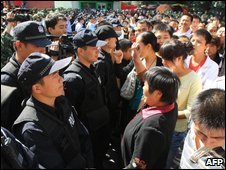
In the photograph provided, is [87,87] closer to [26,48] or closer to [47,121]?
[26,48]

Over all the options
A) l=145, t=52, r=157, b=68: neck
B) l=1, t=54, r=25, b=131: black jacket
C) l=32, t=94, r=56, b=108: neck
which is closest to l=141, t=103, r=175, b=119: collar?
l=32, t=94, r=56, b=108: neck

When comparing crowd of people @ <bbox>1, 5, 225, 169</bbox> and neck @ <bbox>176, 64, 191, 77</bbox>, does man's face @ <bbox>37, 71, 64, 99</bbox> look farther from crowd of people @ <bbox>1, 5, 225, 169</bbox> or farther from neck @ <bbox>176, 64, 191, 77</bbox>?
neck @ <bbox>176, 64, 191, 77</bbox>

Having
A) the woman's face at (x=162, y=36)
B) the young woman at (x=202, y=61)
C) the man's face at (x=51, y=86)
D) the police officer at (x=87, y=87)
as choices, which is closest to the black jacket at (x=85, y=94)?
the police officer at (x=87, y=87)

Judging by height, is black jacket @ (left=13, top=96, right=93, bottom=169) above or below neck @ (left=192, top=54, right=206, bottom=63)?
below

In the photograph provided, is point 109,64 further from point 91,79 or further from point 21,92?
point 21,92

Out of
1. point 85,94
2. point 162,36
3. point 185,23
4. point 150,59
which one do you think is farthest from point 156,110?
point 185,23

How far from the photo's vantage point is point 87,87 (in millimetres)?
2422

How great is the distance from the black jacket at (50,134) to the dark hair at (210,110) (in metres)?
0.82

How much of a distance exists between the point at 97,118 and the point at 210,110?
142cm

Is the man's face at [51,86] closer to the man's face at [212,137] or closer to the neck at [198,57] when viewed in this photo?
the man's face at [212,137]

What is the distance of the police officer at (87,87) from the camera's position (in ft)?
7.80

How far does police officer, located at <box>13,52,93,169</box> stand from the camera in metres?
1.56

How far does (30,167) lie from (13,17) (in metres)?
5.16

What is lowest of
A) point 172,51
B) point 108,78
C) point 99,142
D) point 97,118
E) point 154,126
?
point 99,142
